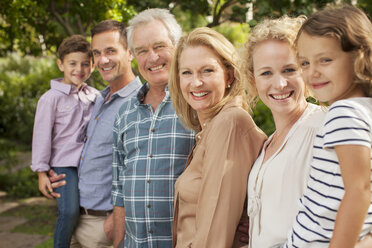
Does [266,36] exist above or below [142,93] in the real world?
above

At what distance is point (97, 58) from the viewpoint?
286cm

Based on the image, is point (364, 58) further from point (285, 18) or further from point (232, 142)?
point (232, 142)

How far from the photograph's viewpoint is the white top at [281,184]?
1.42m

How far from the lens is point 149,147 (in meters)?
2.26

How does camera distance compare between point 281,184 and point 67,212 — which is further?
point 67,212

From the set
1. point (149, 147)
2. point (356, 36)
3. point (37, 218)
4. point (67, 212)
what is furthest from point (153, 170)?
point (37, 218)

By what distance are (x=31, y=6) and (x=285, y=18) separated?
→ 3.45 m

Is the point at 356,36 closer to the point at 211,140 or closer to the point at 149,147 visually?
the point at 211,140

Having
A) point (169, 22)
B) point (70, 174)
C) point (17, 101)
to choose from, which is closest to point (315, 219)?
point (169, 22)

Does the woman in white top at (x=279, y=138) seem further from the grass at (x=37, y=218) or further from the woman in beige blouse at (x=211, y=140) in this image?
the grass at (x=37, y=218)

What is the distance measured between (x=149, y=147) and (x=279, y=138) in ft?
2.91

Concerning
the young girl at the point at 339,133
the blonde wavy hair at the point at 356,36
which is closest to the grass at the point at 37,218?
the young girl at the point at 339,133

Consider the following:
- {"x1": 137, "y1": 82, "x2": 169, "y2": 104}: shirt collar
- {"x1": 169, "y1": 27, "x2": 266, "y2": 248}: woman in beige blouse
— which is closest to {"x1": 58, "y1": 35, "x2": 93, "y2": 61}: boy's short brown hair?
{"x1": 137, "y1": 82, "x2": 169, "y2": 104}: shirt collar

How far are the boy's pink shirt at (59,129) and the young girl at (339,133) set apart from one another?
1.97 metres
